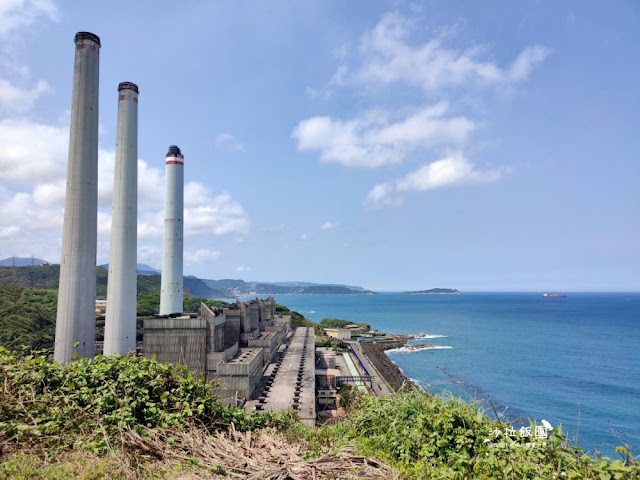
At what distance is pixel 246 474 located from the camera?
706 centimetres

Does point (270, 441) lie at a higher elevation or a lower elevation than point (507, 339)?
higher

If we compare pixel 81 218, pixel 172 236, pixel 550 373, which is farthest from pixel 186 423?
pixel 550 373

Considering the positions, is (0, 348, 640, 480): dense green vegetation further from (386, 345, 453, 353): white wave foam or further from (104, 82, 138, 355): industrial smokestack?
(386, 345, 453, 353): white wave foam

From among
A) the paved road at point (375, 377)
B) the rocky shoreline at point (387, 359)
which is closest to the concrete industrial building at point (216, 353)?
the paved road at point (375, 377)

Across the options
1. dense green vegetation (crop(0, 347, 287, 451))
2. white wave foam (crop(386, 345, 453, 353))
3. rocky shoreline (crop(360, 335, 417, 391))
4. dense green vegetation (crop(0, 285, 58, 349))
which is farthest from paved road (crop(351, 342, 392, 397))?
dense green vegetation (crop(0, 285, 58, 349))

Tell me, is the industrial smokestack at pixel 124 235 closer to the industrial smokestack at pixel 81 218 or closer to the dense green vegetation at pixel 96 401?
the industrial smokestack at pixel 81 218

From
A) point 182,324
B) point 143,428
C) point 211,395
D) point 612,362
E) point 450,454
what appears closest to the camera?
point 450,454

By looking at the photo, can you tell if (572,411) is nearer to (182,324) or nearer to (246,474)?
(182,324)

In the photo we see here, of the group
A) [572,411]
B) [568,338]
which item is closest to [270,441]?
[572,411]

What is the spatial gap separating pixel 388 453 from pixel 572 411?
48.1 meters

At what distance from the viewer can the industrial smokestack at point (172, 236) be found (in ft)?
157

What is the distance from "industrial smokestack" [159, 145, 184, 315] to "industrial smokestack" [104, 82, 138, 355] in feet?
30.5

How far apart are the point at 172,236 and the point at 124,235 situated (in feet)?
36.2

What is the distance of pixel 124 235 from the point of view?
37125mm
